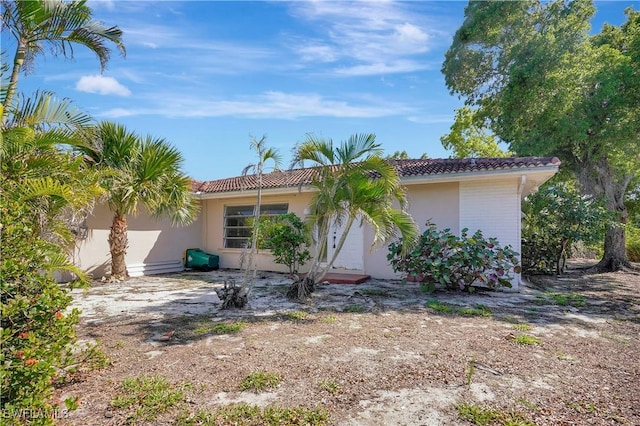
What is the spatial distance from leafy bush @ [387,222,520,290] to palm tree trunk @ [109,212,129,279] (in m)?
8.24

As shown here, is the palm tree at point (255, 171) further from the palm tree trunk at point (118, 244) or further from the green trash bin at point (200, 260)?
the green trash bin at point (200, 260)

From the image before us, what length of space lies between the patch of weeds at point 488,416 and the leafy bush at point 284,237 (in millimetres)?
6937

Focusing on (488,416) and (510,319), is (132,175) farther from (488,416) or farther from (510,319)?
(488,416)

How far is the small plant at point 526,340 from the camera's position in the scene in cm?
510

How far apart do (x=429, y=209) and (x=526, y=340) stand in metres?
5.77

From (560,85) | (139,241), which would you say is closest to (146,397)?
(139,241)

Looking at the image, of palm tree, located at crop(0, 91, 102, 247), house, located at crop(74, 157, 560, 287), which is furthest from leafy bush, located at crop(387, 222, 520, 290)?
palm tree, located at crop(0, 91, 102, 247)

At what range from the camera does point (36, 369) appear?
9.04 ft

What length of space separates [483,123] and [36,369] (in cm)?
1837

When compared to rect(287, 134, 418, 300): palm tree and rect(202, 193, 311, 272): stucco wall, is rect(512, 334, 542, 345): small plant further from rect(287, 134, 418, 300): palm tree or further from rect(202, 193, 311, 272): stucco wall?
rect(202, 193, 311, 272): stucco wall

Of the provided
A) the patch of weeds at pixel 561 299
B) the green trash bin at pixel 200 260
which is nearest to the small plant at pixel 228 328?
the patch of weeds at pixel 561 299

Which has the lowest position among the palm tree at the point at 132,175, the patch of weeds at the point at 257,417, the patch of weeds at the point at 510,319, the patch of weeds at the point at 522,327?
the patch of weeds at the point at 257,417

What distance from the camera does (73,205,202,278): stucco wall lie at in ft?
37.6

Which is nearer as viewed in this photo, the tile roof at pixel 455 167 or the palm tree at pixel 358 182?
the palm tree at pixel 358 182
